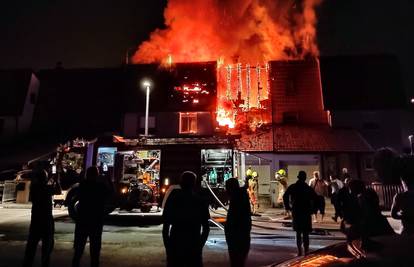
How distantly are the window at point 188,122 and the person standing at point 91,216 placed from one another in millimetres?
15142

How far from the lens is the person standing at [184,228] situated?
147 inches

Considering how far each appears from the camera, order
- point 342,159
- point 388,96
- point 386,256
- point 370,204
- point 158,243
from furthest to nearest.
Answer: point 388,96
point 342,159
point 158,243
point 370,204
point 386,256

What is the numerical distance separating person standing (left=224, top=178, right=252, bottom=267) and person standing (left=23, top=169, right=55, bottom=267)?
3.40 meters

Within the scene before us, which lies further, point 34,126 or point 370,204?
point 34,126

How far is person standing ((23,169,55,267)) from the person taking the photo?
17.8ft

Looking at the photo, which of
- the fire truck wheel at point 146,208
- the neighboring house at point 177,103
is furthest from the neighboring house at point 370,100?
the fire truck wheel at point 146,208

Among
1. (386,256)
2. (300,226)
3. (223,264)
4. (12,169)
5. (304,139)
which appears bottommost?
(223,264)

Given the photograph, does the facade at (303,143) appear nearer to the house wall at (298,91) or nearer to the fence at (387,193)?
the house wall at (298,91)

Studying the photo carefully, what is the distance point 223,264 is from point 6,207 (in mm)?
15826

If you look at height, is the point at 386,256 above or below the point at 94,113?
below

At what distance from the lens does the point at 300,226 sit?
21.9 ft

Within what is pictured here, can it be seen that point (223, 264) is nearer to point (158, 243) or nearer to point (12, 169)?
point (158, 243)

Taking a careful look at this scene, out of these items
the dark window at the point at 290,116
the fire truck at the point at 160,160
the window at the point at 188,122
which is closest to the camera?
the fire truck at the point at 160,160

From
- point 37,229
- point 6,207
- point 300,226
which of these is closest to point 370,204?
point 300,226
